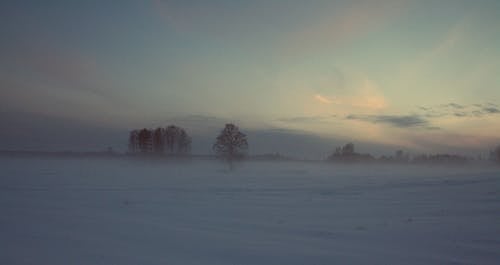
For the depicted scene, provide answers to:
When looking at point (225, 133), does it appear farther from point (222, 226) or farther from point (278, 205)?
point (222, 226)

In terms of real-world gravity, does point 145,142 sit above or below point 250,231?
above

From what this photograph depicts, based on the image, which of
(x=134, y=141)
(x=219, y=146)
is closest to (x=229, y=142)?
(x=219, y=146)

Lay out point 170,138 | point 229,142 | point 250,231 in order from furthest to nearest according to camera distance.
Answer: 1. point 170,138
2. point 229,142
3. point 250,231

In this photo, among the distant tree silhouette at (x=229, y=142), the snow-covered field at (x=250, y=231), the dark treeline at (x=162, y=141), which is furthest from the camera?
the dark treeline at (x=162, y=141)

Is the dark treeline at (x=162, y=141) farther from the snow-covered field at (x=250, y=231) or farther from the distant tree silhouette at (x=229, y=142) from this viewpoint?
the snow-covered field at (x=250, y=231)

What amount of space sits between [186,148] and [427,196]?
97.8 meters

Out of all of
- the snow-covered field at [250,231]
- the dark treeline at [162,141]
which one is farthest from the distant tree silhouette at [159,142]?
the snow-covered field at [250,231]

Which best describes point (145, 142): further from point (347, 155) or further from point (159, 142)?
point (347, 155)

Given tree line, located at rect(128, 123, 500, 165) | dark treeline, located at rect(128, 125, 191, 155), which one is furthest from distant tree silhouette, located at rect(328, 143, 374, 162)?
dark treeline, located at rect(128, 125, 191, 155)

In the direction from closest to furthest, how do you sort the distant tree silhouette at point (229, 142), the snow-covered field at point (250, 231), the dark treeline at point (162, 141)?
the snow-covered field at point (250, 231)
the distant tree silhouette at point (229, 142)
the dark treeline at point (162, 141)

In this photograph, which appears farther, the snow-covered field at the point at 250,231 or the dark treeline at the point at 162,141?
the dark treeline at the point at 162,141

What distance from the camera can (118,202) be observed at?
789 inches

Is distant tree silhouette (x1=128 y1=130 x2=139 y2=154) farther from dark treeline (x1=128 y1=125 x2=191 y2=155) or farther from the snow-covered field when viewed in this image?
the snow-covered field

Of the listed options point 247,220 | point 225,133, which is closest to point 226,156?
point 225,133
